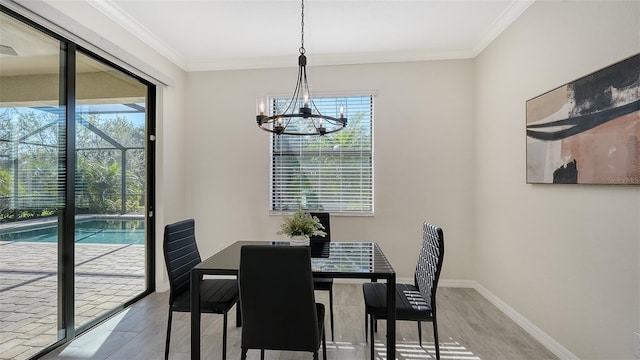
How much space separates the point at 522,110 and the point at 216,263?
110 inches

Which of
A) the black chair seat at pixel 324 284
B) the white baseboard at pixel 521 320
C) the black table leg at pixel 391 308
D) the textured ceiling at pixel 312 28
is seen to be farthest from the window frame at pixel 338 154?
the black table leg at pixel 391 308

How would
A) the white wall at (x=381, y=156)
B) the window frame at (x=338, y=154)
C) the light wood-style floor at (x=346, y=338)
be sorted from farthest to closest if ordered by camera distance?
the window frame at (x=338, y=154) → the white wall at (x=381, y=156) → the light wood-style floor at (x=346, y=338)

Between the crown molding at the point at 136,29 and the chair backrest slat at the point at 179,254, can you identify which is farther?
the crown molding at the point at 136,29

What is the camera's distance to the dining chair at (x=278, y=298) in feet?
5.10

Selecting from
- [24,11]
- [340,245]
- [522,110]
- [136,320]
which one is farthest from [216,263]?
[522,110]

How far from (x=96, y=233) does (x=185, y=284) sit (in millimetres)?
1121

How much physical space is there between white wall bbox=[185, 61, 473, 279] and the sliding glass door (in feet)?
2.67

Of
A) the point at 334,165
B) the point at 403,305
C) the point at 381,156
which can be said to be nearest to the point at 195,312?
the point at 403,305

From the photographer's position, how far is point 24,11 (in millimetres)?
1964

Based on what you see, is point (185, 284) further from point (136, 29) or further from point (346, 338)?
point (136, 29)

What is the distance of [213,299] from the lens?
2098 mm

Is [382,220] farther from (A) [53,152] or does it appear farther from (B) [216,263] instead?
(A) [53,152]

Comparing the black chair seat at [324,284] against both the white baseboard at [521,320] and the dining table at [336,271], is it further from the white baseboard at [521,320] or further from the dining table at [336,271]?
the white baseboard at [521,320]

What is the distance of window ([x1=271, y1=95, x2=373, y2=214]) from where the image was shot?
12.2 feet
